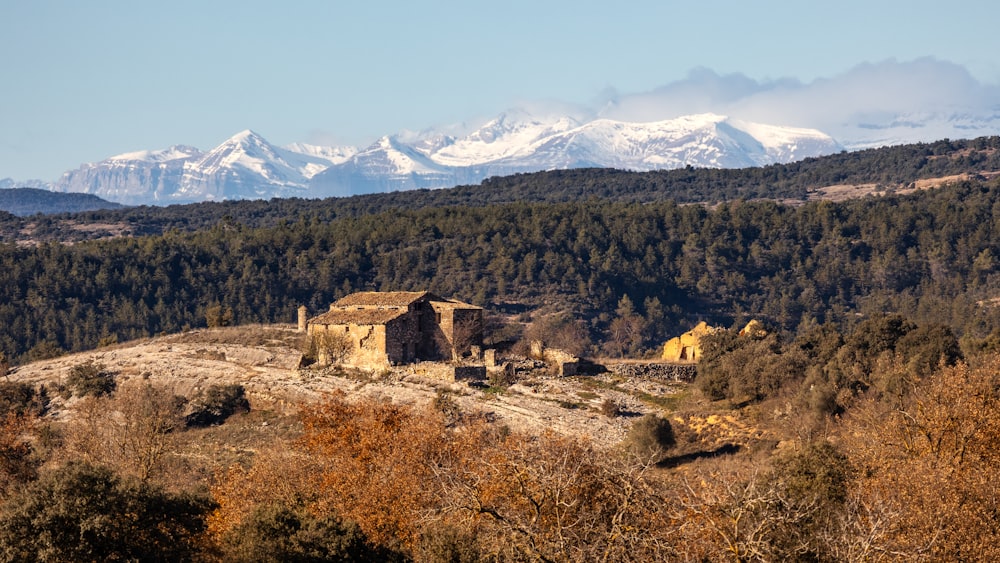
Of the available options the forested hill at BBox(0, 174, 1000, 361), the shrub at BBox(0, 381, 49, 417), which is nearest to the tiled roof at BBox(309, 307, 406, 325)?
the shrub at BBox(0, 381, 49, 417)

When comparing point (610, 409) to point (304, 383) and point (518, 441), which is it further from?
point (304, 383)

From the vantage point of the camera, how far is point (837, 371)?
44000 mm

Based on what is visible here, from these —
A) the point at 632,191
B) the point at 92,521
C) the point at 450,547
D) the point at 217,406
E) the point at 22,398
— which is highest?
the point at 632,191

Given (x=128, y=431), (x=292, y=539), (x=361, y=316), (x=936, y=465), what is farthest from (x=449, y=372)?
(x=936, y=465)

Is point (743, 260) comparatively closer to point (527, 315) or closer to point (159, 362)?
point (527, 315)

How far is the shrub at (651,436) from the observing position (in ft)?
130

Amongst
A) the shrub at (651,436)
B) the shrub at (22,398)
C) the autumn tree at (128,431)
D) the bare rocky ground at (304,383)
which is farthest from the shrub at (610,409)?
the shrub at (22,398)

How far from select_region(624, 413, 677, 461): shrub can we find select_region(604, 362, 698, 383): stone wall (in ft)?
37.0

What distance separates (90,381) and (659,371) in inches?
1050

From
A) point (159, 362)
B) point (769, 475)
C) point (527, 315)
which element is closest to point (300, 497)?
point (769, 475)

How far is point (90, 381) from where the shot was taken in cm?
5684

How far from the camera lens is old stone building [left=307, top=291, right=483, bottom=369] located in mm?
52375

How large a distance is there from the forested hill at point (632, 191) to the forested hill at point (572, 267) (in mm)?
25014

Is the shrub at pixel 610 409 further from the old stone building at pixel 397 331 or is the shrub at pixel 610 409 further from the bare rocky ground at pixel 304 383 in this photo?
the old stone building at pixel 397 331
